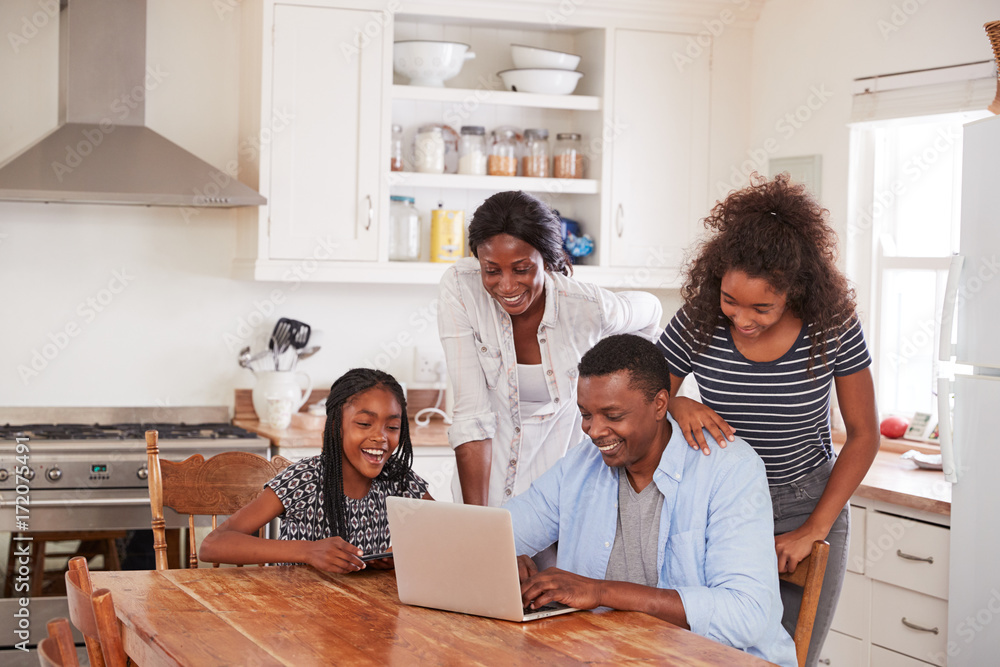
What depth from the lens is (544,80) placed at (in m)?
3.56

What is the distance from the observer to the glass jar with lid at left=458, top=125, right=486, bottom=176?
355 centimetres

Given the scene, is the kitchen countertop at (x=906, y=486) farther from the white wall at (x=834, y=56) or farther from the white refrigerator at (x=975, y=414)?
the white wall at (x=834, y=56)

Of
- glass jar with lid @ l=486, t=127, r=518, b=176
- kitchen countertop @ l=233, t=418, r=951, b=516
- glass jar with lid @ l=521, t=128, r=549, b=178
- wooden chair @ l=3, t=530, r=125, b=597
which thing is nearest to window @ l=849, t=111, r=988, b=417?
kitchen countertop @ l=233, t=418, r=951, b=516

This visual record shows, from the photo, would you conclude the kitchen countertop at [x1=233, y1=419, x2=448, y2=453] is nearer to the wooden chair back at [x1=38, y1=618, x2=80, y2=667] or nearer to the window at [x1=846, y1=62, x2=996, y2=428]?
the window at [x1=846, y1=62, x2=996, y2=428]

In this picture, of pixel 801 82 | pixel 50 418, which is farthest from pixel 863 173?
pixel 50 418

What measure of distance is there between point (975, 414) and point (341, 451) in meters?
1.49

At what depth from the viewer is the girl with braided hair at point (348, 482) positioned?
1.98 meters

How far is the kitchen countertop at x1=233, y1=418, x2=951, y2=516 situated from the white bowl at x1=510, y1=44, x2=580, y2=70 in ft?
4.44

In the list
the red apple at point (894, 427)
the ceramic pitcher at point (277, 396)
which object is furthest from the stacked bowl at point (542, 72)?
the red apple at point (894, 427)

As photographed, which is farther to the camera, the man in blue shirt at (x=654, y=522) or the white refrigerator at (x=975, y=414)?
the white refrigerator at (x=975, y=414)

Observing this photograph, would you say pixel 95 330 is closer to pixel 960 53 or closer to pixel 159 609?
pixel 159 609

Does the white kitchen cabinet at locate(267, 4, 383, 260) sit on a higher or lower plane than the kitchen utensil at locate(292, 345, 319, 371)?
higher

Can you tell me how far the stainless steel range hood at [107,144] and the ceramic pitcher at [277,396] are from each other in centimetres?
62

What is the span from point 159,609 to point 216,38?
2548 mm
